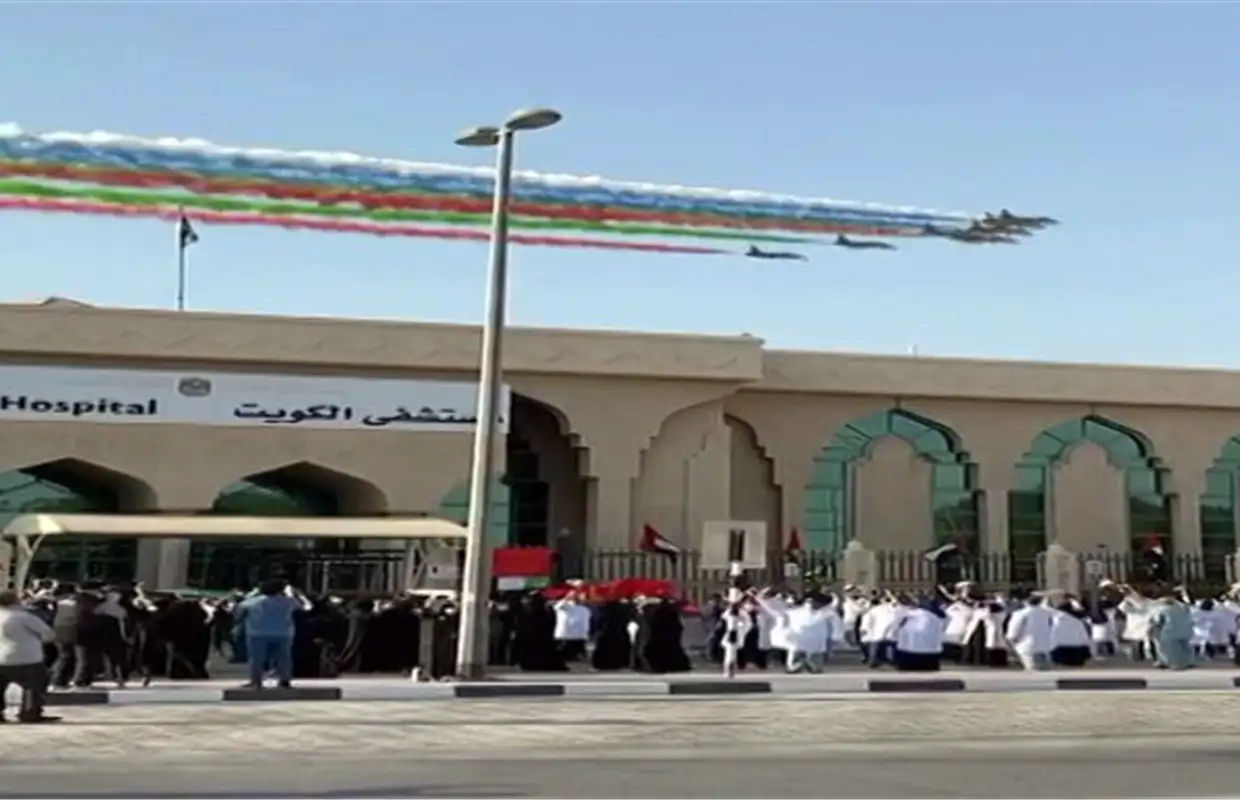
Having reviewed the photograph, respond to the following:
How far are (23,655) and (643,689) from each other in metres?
6.43

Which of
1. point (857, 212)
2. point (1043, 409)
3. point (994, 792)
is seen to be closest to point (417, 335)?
point (857, 212)

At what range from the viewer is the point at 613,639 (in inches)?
750

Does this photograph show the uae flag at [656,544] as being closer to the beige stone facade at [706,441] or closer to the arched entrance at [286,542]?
the beige stone facade at [706,441]

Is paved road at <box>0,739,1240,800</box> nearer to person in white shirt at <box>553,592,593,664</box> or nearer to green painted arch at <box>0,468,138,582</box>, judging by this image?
person in white shirt at <box>553,592,593,664</box>

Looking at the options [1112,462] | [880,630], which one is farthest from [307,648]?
[1112,462]

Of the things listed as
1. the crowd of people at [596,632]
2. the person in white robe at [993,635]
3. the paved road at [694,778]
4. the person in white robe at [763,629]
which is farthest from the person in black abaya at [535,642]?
the paved road at [694,778]

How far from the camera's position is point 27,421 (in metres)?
25.2

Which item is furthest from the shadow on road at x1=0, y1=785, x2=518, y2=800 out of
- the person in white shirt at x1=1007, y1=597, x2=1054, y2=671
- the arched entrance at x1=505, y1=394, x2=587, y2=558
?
the arched entrance at x1=505, y1=394, x2=587, y2=558

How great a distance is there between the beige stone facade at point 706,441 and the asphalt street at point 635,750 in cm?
1291

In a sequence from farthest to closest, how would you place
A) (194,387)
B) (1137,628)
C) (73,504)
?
(73,504)
(194,387)
(1137,628)

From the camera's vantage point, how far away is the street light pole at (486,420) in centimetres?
1585

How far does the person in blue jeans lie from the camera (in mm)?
14531

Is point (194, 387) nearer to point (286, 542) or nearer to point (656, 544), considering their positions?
point (286, 542)

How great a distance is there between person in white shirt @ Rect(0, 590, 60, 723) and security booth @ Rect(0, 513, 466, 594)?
6.90 metres
